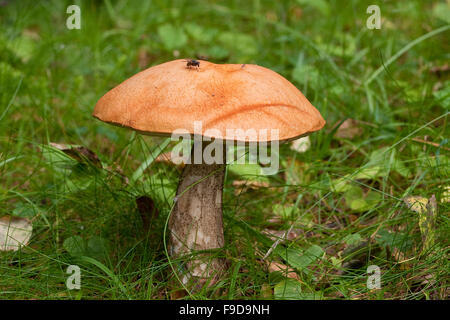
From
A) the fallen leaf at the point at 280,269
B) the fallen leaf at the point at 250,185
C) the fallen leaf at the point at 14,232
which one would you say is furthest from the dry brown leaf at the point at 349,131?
the fallen leaf at the point at 14,232

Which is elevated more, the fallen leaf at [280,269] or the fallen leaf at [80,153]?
the fallen leaf at [80,153]

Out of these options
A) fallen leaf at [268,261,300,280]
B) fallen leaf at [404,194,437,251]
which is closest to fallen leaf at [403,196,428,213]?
fallen leaf at [404,194,437,251]

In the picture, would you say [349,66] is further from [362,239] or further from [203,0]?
[203,0]

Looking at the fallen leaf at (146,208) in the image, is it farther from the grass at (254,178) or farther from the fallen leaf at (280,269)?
the fallen leaf at (280,269)

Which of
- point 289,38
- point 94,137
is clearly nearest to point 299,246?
point 94,137

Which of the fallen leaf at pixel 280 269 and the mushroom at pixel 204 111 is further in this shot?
the fallen leaf at pixel 280 269

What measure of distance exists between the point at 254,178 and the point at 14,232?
3.57ft

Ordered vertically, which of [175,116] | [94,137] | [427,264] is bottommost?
[427,264]

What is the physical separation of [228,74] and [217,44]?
279 cm

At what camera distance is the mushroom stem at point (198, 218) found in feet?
5.21

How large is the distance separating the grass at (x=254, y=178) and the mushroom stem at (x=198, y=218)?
66 millimetres

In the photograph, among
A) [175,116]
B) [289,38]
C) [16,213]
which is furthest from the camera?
[289,38]

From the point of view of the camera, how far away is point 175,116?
119cm

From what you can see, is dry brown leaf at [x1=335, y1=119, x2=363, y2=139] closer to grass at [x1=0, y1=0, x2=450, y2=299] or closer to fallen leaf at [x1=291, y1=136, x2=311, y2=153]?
grass at [x1=0, y1=0, x2=450, y2=299]
